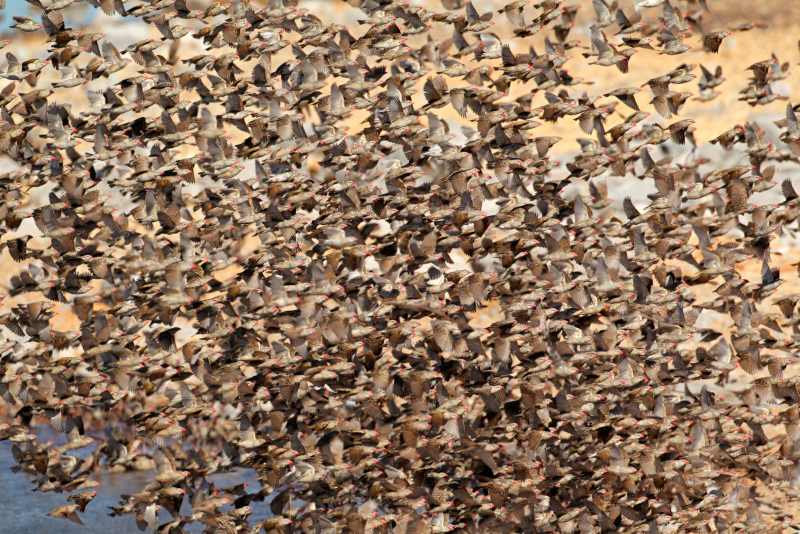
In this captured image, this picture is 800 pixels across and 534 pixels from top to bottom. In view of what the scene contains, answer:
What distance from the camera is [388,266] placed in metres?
6.70

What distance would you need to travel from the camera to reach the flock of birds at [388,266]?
6.67m

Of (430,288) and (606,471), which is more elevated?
(430,288)

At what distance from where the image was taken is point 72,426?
7168mm

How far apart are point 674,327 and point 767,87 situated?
1569 mm

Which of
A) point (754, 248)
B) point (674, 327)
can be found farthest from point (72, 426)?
point (754, 248)

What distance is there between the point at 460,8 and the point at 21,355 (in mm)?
3417

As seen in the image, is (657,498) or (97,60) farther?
(657,498)

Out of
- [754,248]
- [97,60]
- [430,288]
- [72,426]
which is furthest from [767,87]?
[72,426]

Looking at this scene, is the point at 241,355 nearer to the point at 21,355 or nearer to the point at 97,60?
the point at 21,355

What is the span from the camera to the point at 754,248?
6934 mm

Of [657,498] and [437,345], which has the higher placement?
[437,345]

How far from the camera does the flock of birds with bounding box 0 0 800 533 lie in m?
6.67

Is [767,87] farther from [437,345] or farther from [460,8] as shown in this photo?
[437,345]

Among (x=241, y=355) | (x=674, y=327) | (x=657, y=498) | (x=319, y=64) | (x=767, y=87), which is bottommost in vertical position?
(x=657, y=498)
